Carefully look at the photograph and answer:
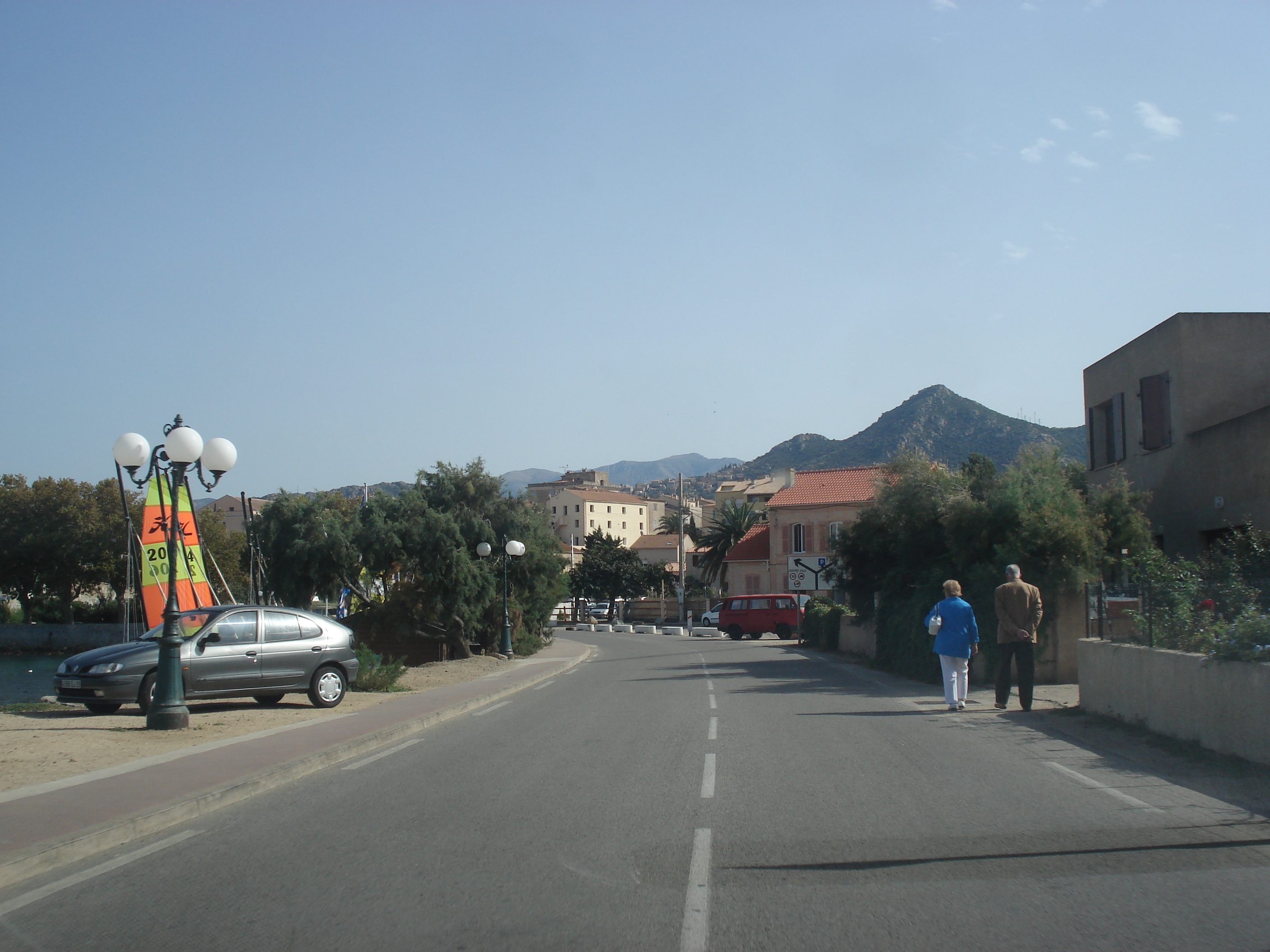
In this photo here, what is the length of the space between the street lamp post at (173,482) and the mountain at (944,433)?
91.6 meters

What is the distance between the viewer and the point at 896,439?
138m

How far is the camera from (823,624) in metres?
34.7

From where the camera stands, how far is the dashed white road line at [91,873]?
5.40 meters

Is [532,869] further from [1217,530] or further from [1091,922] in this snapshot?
[1217,530]

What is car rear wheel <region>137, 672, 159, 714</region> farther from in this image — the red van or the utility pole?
the utility pole

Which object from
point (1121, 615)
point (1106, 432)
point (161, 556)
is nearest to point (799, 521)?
point (1106, 432)

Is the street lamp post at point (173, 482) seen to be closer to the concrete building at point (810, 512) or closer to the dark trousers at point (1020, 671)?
the dark trousers at point (1020, 671)

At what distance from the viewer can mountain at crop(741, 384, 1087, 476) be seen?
113812 millimetres

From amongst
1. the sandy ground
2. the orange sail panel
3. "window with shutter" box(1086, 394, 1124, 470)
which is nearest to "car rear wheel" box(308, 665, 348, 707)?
the sandy ground

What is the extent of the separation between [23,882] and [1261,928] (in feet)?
21.4

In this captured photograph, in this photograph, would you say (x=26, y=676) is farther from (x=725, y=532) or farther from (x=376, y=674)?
(x=725, y=532)

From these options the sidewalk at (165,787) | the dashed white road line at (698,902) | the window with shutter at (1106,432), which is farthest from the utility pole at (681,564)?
the dashed white road line at (698,902)

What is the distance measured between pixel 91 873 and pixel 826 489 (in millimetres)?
59997

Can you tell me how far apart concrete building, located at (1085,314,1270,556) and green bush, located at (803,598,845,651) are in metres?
11.5
